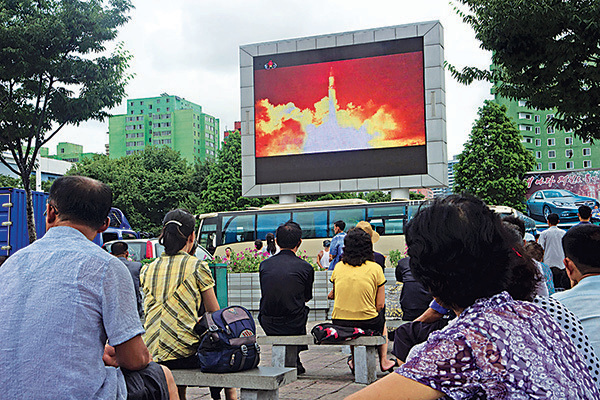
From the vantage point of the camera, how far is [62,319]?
234 centimetres

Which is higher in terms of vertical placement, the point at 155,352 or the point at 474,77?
the point at 474,77

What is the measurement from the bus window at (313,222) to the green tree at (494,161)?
20.5 m

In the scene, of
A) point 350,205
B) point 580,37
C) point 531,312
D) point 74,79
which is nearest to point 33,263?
point 531,312

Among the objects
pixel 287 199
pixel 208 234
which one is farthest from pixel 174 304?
pixel 208 234

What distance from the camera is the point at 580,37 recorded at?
320 inches

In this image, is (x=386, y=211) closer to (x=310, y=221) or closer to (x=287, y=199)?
(x=310, y=221)

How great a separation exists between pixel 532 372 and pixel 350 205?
21829 mm

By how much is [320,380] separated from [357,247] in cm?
147

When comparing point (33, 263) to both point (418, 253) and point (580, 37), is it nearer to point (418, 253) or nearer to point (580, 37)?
point (418, 253)

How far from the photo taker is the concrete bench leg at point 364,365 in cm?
612

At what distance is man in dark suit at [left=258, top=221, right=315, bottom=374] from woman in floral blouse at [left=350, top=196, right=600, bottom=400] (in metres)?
4.66

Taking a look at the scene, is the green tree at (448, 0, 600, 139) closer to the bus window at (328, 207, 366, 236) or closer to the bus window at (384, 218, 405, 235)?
the bus window at (384, 218, 405, 235)

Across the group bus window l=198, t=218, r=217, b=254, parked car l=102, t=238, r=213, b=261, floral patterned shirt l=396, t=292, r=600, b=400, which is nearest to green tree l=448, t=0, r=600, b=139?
floral patterned shirt l=396, t=292, r=600, b=400

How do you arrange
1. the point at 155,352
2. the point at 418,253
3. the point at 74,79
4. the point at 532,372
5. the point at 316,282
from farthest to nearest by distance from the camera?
the point at 74,79, the point at 316,282, the point at 155,352, the point at 418,253, the point at 532,372
